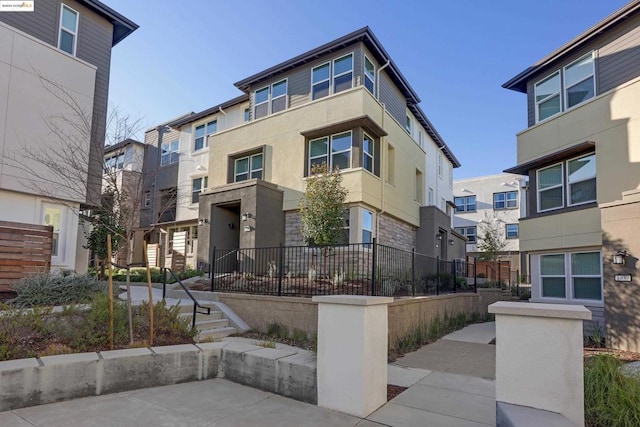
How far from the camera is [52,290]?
832 centimetres

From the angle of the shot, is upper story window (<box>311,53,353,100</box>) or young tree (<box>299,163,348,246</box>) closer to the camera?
young tree (<box>299,163,348,246</box>)

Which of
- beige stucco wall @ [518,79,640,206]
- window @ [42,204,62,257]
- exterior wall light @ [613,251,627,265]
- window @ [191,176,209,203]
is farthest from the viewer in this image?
window @ [191,176,209,203]

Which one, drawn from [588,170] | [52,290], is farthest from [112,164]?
[588,170]

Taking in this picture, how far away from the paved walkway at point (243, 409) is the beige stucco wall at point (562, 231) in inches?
311

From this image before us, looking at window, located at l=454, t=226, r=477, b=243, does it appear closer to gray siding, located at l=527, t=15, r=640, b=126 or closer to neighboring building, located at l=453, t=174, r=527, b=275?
neighboring building, located at l=453, t=174, r=527, b=275

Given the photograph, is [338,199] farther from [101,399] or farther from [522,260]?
[522,260]

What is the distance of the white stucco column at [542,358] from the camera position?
11.0 ft

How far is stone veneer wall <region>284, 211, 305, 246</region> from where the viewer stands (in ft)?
48.7

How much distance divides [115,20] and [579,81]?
16.6 m

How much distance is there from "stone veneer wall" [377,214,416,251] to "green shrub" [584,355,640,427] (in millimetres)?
10732

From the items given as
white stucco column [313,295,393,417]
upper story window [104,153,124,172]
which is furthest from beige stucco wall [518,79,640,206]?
upper story window [104,153,124,172]

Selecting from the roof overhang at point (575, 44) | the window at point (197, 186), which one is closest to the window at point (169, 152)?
the window at point (197, 186)

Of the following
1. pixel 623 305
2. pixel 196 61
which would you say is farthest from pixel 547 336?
pixel 196 61

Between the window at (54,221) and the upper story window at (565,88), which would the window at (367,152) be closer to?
the upper story window at (565,88)
